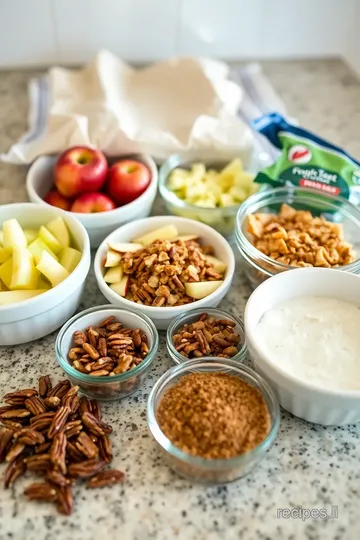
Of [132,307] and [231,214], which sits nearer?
[132,307]

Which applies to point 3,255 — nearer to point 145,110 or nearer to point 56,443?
point 56,443

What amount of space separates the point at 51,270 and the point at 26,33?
2.95ft

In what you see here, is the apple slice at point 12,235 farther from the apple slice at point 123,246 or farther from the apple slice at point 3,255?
the apple slice at point 123,246

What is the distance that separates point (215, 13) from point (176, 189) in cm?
64

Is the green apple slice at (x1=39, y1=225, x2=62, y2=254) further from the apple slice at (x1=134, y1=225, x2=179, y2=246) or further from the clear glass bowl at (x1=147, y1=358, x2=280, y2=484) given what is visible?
the clear glass bowl at (x1=147, y1=358, x2=280, y2=484)

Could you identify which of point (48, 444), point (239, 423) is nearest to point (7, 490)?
point (48, 444)

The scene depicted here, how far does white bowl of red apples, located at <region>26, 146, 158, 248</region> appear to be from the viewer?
47.6 inches

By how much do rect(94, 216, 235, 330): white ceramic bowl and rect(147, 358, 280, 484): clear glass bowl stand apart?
0.13 meters

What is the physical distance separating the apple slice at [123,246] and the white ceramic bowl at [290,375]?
277mm

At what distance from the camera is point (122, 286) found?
3.52ft

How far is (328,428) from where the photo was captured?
0.92 metres

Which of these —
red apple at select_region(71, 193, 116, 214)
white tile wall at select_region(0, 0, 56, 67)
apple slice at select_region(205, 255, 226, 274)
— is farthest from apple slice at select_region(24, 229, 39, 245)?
white tile wall at select_region(0, 0, 56, 67)

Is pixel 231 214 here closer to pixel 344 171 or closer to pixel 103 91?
pixel 344 171

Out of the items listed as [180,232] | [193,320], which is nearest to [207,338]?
[193,320]
